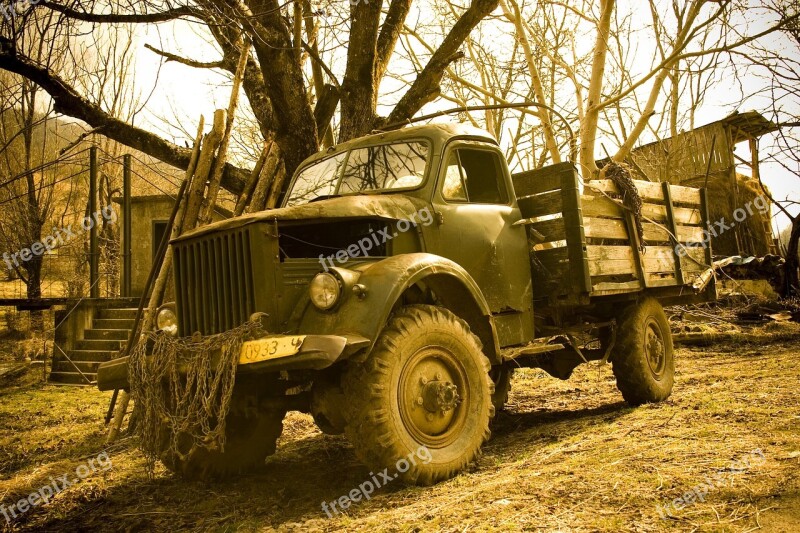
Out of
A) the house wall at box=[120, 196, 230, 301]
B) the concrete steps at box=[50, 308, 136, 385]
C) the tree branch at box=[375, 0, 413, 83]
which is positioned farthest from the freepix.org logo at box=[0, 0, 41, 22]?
the house wall at box=[120, 196, 230, 301]

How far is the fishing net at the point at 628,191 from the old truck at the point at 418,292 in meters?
0.04

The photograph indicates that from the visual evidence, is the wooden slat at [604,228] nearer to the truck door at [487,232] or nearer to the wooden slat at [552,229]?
the wooden slat at [552,229]

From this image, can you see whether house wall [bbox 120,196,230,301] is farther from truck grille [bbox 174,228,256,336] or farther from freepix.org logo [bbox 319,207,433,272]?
freepix.org logo [bbox 319,207,433,272]

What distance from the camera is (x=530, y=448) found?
506cm

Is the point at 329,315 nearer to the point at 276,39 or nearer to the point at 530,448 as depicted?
the point at 530,448

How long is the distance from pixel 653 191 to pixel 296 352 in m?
4.76

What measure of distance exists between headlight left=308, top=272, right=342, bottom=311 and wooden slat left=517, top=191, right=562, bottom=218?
8.78ft

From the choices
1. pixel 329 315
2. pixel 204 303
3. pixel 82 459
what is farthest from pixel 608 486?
pixel 82 459

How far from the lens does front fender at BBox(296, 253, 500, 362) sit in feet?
12.9

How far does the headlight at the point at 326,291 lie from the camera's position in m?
4.03

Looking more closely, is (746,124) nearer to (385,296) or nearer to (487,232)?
(487,232)

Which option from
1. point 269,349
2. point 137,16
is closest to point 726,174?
point 137,16

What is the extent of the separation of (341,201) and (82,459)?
354 centimetres

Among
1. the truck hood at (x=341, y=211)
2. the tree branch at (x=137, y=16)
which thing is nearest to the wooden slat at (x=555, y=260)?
the truck hood at (x=341, y=211)
